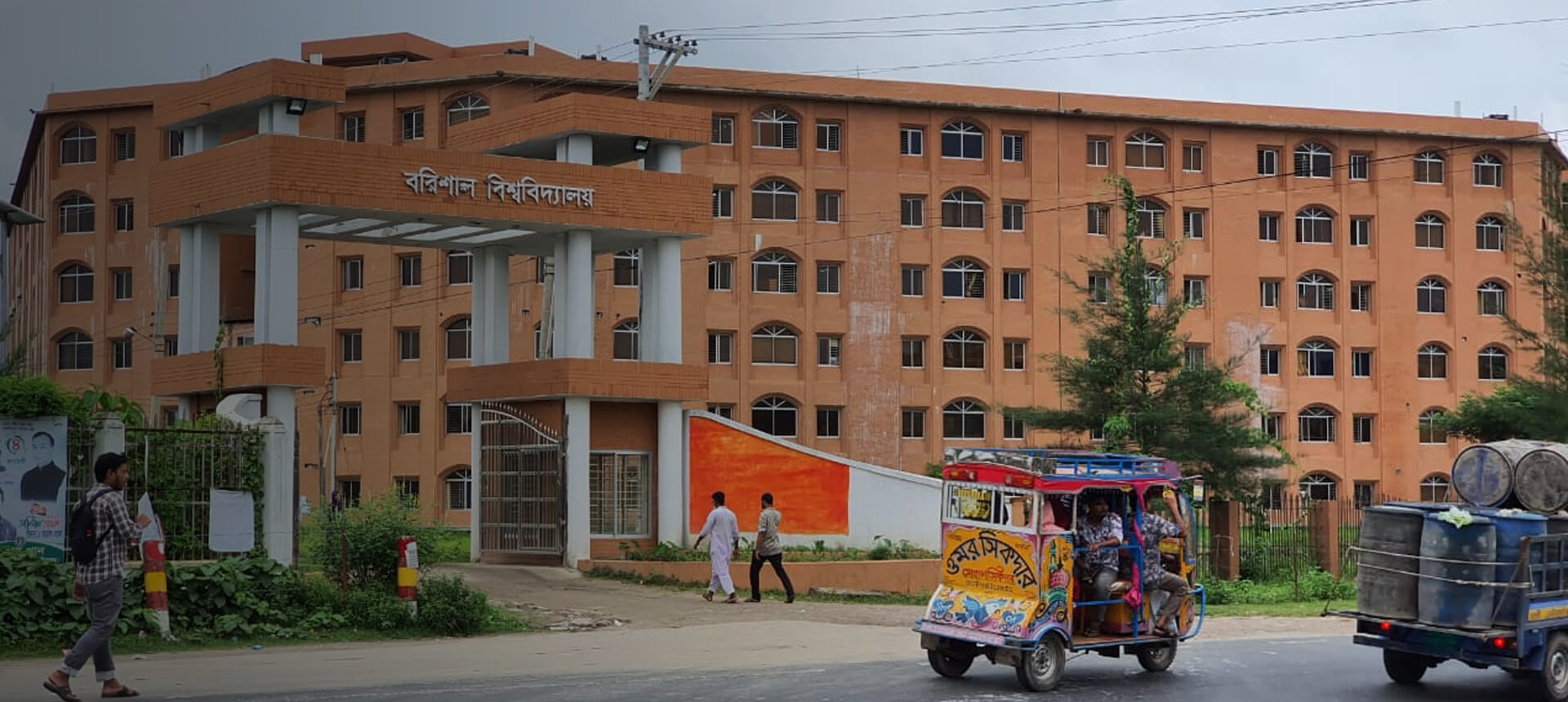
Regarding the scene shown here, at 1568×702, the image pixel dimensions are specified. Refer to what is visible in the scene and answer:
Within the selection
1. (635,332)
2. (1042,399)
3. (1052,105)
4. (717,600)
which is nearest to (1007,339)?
(1042,399)

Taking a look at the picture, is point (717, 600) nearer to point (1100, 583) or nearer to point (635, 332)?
point (1100, 583)

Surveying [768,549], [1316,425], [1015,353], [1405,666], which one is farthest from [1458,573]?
[1316,425]

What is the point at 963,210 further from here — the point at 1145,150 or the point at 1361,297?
the point at 1361,297

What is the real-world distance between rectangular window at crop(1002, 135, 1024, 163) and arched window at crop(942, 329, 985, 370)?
613cm

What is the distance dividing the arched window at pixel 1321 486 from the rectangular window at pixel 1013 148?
15.7m

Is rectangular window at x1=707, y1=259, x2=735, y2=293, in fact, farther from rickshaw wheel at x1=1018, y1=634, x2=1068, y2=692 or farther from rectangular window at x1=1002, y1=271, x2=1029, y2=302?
rickshaw wheel at x1=1018, y1=634, x2=1068, y2=692

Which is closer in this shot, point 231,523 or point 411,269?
point 231,523

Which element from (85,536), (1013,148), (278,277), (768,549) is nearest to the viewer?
(85,536)

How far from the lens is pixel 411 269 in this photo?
55000mm

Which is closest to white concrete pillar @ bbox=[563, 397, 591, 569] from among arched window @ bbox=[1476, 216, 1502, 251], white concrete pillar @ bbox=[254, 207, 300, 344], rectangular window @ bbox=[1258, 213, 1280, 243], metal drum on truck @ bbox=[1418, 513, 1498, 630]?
white concrete pillar @ bbox=[254, 207, 300, 344]

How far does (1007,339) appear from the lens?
5797 cm

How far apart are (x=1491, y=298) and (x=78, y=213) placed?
51452mm

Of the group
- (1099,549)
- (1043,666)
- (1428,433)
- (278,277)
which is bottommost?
(1043,666)

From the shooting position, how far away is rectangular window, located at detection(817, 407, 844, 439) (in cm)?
5600
